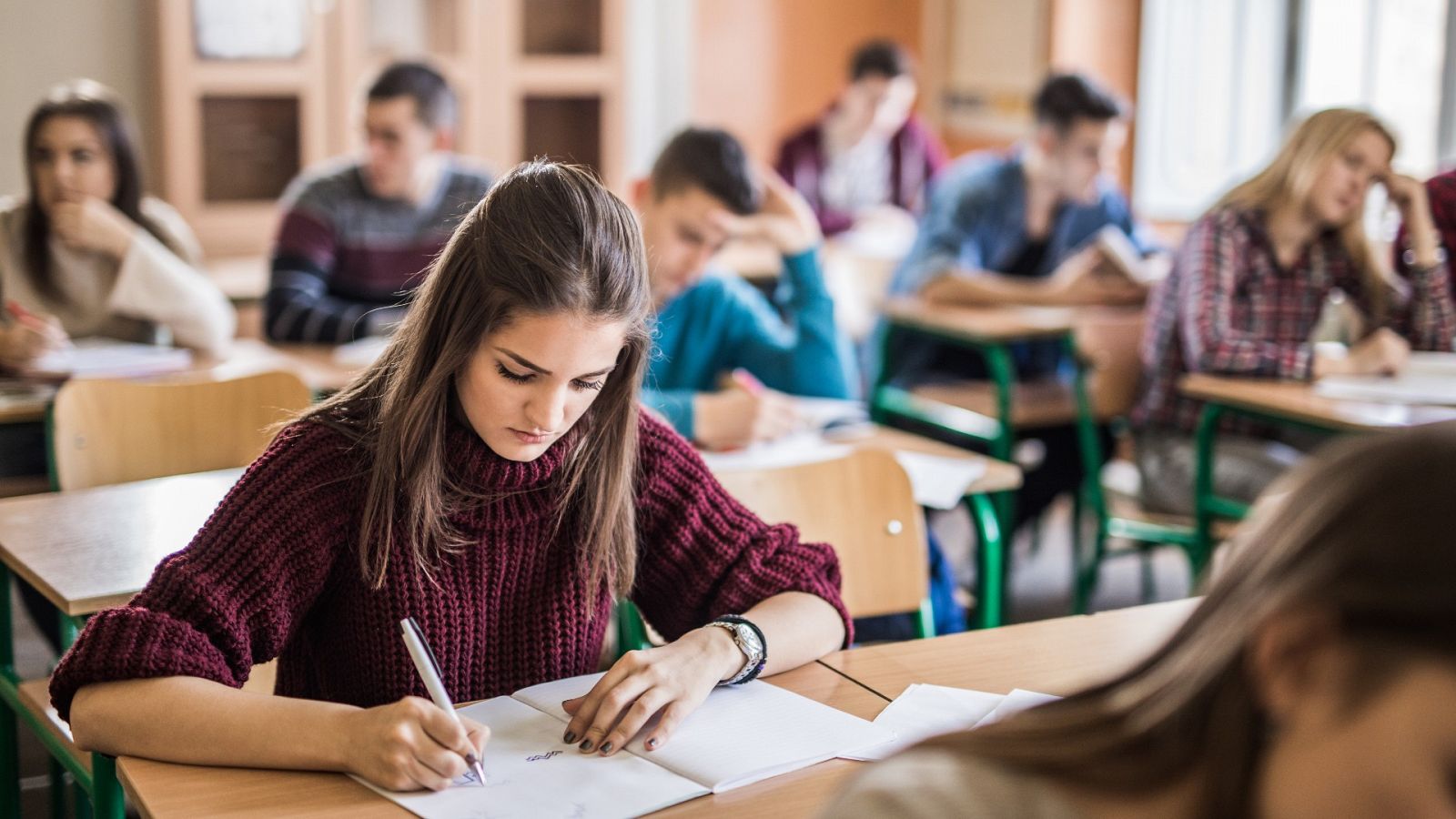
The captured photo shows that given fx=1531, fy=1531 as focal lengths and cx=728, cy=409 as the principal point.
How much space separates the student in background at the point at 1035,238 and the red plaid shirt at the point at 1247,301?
505 mm

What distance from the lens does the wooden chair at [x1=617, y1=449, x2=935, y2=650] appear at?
1888mm

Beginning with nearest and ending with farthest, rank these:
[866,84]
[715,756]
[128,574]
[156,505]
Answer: [715,756] < [128,574] < [156,505] < [866,84]

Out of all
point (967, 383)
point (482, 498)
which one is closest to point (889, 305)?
point (967, 383)

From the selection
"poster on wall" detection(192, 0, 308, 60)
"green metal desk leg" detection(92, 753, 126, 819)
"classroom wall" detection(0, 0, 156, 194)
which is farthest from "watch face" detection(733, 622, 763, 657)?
"classroom wall" detection(0, 0, 156, 194)

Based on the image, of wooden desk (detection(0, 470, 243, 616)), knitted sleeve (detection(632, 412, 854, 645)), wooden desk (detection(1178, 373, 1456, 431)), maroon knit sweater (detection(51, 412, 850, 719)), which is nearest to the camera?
maroon knit sweater (detection(51, 412, 850, 719))

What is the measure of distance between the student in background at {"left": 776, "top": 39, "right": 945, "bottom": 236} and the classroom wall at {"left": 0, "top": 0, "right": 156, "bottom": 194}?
2235 mm

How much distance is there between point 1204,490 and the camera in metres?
3.06

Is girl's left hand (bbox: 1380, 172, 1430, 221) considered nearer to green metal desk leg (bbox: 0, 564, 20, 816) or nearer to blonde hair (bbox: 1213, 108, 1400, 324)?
blonde hair (bbox: 1213, 108, 1400, 324)

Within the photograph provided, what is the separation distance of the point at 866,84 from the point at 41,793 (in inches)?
148

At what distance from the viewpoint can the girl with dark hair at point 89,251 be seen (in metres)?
3.07

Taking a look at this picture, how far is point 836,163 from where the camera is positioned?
18.4ft

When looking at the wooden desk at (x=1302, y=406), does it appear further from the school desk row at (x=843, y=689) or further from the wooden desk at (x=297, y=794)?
the wooden desk at (x=297, y=794)

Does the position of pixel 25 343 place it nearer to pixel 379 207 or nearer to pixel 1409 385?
pixel 379 207

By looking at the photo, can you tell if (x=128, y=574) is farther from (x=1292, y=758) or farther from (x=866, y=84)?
(x=866, y=84)
